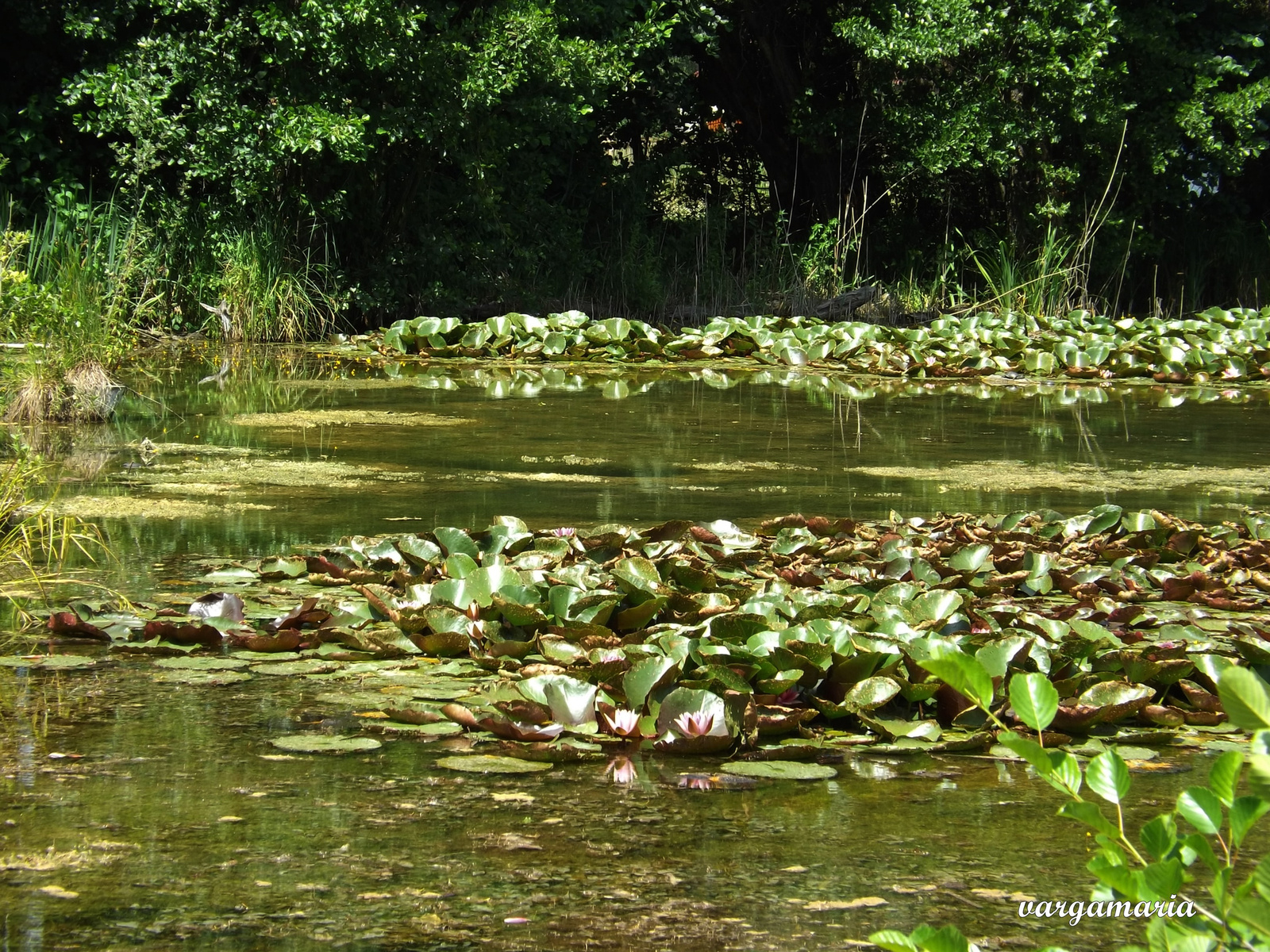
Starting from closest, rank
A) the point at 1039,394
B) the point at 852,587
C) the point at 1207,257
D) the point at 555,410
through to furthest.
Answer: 1. the point at 852,587
2. the point at 555,410
3. the point at 1039,394
4. the point at 1207,257

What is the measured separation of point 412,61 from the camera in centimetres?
1016

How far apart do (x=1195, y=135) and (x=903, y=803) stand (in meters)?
12.8

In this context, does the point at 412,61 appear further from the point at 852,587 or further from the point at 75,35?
the point at 852,587

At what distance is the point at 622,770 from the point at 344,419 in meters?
4.60

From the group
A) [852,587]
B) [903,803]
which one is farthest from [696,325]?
[903,803]

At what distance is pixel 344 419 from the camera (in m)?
6.65

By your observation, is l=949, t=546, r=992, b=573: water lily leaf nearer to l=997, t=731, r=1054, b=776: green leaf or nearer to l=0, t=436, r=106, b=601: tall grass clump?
l=0, t=436, r=106, b=601: tall grass clump

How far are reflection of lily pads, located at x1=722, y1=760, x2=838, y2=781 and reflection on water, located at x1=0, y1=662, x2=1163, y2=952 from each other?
3 cm

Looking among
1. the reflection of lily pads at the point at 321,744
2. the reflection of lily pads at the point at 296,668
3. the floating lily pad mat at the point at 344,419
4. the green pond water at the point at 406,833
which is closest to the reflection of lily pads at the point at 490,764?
the green pond water at the point at 406,833

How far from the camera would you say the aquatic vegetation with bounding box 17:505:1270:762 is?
2529 millimetres

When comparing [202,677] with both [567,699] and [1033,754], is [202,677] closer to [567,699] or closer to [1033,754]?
[567,699]

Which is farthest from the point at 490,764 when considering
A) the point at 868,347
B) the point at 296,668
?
the point at 868,347

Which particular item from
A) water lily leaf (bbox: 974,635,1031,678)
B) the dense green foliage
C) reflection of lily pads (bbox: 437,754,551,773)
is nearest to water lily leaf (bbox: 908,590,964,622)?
water lily leaf (bbox: 974,635,1031,678)

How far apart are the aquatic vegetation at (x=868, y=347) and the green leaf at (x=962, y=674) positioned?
27.7 feet
